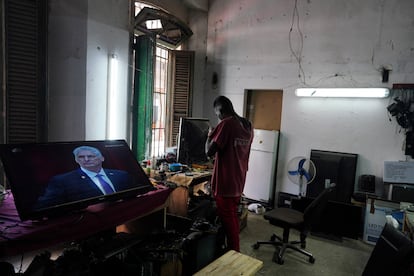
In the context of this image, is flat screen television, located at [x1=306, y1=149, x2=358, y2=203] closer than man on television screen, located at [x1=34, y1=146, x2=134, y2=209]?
No

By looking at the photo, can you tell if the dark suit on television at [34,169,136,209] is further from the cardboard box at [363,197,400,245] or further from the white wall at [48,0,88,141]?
the cardboard box at [363,197,400,245]

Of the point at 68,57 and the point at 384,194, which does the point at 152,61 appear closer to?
the point at 68,57

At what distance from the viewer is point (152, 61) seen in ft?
12.7

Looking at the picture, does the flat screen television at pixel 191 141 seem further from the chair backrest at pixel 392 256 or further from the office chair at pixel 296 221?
the chair backrest at pixel 392 256

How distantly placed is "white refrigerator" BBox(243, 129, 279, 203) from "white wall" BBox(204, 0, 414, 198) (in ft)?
0.53

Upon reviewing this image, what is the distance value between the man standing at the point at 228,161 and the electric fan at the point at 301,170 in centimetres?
133

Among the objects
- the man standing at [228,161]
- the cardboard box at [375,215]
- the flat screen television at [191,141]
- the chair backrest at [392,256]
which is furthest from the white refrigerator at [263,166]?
the chair backrest at [392,256]

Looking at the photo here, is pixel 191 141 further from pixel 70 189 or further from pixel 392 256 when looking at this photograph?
pixel 392 256

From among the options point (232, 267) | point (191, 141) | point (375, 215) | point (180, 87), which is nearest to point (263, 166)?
point (191, 141)

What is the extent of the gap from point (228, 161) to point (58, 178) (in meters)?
1.46

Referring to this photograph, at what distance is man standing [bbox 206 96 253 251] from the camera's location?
2.66 meters

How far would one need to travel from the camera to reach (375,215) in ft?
11.6

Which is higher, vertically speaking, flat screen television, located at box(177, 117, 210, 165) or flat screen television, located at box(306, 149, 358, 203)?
flat screen television, located at box(177, 117, 210, 165)

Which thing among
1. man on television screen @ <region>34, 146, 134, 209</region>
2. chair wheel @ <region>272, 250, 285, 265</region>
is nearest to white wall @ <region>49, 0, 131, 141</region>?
man on television screen @ <region>34, 146, 134, 209</region>
